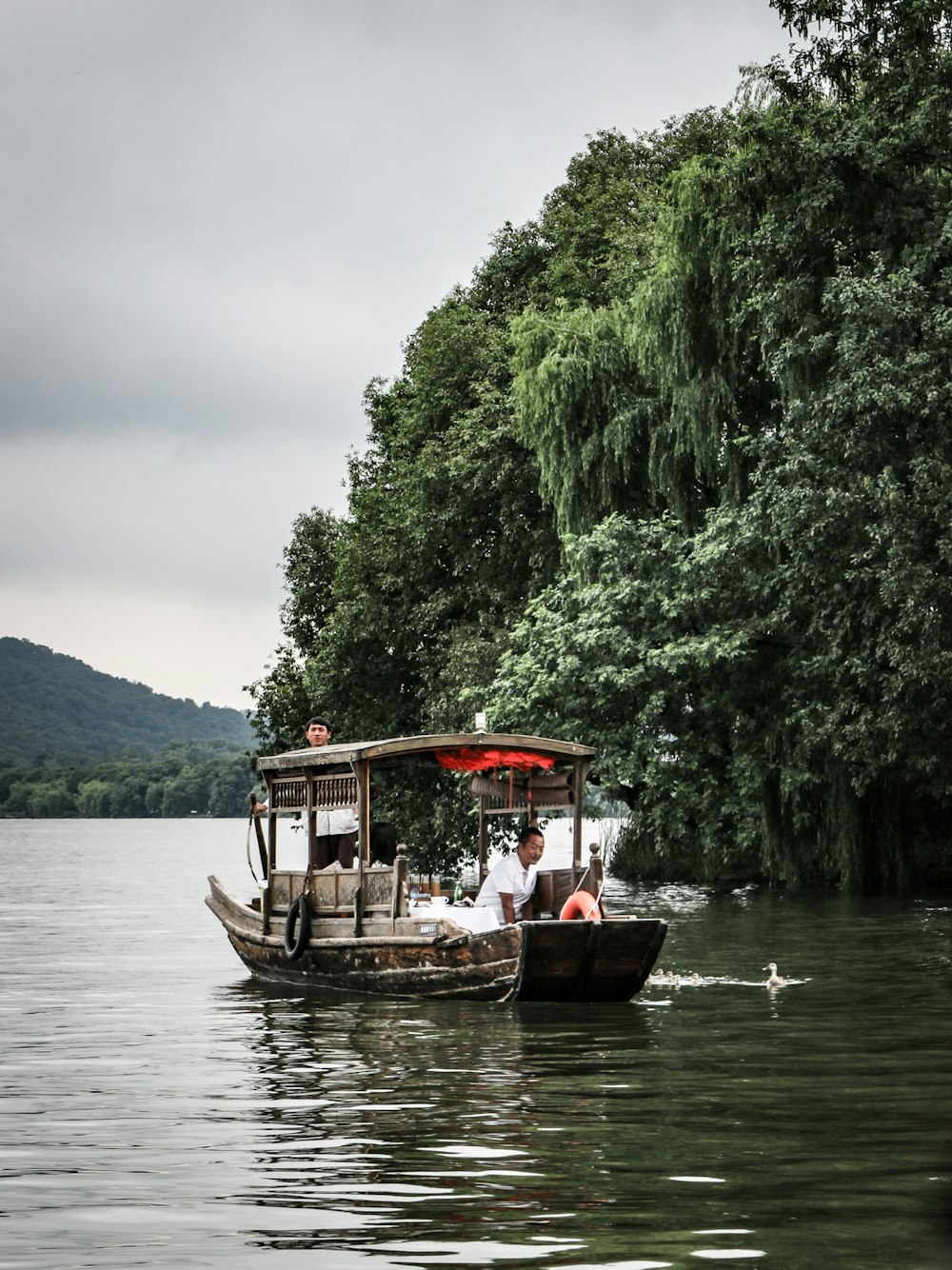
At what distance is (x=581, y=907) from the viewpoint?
1673 centimetres

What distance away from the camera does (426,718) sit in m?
37.5

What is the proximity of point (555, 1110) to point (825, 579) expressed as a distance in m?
19.4

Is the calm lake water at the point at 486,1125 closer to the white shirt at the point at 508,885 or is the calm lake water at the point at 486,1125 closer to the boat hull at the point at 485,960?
the boat hull at the point at 485,960

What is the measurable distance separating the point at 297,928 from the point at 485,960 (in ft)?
11.1

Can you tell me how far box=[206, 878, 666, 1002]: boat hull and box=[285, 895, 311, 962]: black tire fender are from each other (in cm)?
9

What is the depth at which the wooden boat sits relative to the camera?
53.8 ft

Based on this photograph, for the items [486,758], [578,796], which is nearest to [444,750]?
[486,758]

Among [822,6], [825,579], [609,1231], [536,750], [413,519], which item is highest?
[822,6]

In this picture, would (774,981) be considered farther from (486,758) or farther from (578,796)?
(486,758)

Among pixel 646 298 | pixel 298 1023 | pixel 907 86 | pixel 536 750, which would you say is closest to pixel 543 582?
pixel 646 298

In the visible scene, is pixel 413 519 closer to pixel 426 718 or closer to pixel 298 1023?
pixel 426 718

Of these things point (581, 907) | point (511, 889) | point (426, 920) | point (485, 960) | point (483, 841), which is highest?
point (483, 841)

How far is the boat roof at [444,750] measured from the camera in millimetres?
18141

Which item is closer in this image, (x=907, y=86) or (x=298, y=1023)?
(x=298, y=1023)
